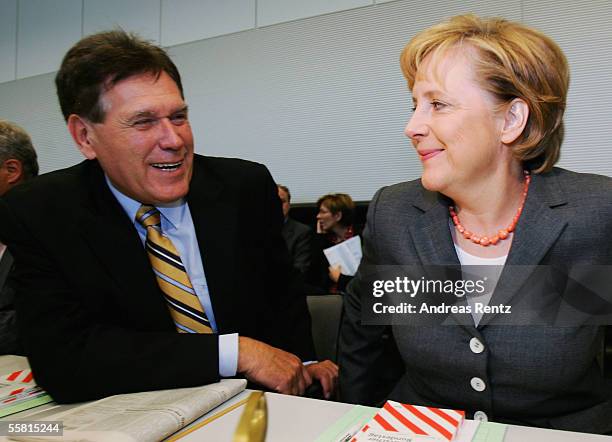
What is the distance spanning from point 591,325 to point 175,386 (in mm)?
971

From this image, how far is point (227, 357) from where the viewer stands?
1.20 m

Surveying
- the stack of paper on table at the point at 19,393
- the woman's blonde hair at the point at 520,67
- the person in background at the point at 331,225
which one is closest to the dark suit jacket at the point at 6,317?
the stack of paper on table at the point at 19,393

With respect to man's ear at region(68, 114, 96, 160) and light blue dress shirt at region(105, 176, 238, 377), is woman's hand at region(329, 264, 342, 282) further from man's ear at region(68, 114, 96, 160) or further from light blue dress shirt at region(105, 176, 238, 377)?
man's ear at region(68, 114, 96, 160)

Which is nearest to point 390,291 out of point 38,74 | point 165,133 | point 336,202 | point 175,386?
point 175,386

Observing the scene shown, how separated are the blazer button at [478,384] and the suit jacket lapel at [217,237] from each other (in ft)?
2.24

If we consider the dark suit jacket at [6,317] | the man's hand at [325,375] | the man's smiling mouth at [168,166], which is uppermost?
the man's smiling mouth at [168,166]

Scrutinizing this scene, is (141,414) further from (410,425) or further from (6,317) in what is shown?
(6,317)

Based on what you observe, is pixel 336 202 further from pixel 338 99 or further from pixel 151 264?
pixel 151 264

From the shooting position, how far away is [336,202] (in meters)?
4.44

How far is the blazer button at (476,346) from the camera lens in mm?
1159

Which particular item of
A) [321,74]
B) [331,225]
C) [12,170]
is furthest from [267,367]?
[321,74]

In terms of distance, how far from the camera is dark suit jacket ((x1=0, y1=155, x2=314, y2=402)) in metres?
1.13

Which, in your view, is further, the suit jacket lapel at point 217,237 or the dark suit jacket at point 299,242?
the dark suit jacket at point 299,242

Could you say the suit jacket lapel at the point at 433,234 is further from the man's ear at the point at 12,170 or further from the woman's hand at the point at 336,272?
the woman's hand at the point at 336,272
